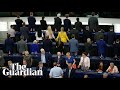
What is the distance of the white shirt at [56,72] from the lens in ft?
37.0

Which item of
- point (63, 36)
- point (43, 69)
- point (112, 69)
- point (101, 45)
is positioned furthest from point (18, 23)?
point (112, 69)

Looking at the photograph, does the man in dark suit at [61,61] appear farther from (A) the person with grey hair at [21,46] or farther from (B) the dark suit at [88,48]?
(A) the person with grey hair at [21,46]

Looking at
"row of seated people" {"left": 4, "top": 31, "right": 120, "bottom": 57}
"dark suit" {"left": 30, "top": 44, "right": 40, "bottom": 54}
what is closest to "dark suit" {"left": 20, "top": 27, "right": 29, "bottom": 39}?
"row of seated people" {"left": 4, "top": 31, "right": 120, "bottom": 57}

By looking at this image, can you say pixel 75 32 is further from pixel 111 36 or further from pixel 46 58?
pixel 46 58

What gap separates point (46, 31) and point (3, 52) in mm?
1460

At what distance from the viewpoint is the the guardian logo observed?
11339mm

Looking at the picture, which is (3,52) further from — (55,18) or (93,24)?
(93,24)

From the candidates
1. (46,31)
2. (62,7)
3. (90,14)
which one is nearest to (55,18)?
(46,31)

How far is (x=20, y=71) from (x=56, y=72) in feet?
3.15

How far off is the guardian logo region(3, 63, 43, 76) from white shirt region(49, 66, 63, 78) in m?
0.46

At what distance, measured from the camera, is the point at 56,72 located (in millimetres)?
11391

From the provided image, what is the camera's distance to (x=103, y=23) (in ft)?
44.7

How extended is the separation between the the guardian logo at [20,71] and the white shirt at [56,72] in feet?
1.52

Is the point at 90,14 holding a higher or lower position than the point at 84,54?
higher
